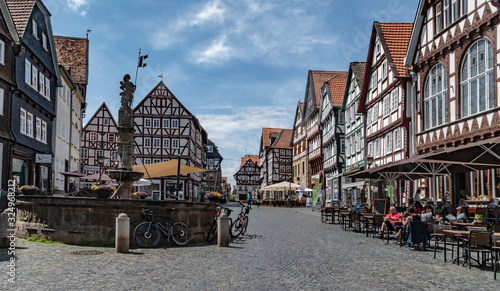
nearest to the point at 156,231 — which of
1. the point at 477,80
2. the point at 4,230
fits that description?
the point at 4,230

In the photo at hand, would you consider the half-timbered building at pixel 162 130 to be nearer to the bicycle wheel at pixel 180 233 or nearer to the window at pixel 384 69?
the window at pixel 384 69

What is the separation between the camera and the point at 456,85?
21031mm

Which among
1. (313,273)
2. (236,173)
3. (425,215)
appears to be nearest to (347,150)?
(425,215)

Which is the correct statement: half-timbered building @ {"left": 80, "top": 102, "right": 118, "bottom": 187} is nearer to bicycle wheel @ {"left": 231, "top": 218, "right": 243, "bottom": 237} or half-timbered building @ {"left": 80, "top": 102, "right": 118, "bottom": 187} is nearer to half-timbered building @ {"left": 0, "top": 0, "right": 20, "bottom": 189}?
half-timbered building @ {"left": 0, "top": 0, "right": 20, "bottom": 189}

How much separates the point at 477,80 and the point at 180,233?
13.0 m

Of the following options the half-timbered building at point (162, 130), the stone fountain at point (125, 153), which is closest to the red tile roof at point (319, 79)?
the half-timbered building at point (162, 130)

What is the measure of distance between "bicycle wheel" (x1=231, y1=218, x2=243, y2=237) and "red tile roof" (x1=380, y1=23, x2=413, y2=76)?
16311mm

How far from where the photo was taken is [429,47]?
24.0 meters

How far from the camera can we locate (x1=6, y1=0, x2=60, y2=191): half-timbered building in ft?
83.3

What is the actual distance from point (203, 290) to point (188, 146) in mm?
55708

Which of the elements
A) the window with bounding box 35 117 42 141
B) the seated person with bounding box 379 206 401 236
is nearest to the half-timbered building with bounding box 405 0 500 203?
the seated person with bounding box 379 206 401 236

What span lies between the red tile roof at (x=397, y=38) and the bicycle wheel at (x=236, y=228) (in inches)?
642

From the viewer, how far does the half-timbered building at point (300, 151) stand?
63.8m

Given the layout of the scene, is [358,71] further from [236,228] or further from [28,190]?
[28,190]
